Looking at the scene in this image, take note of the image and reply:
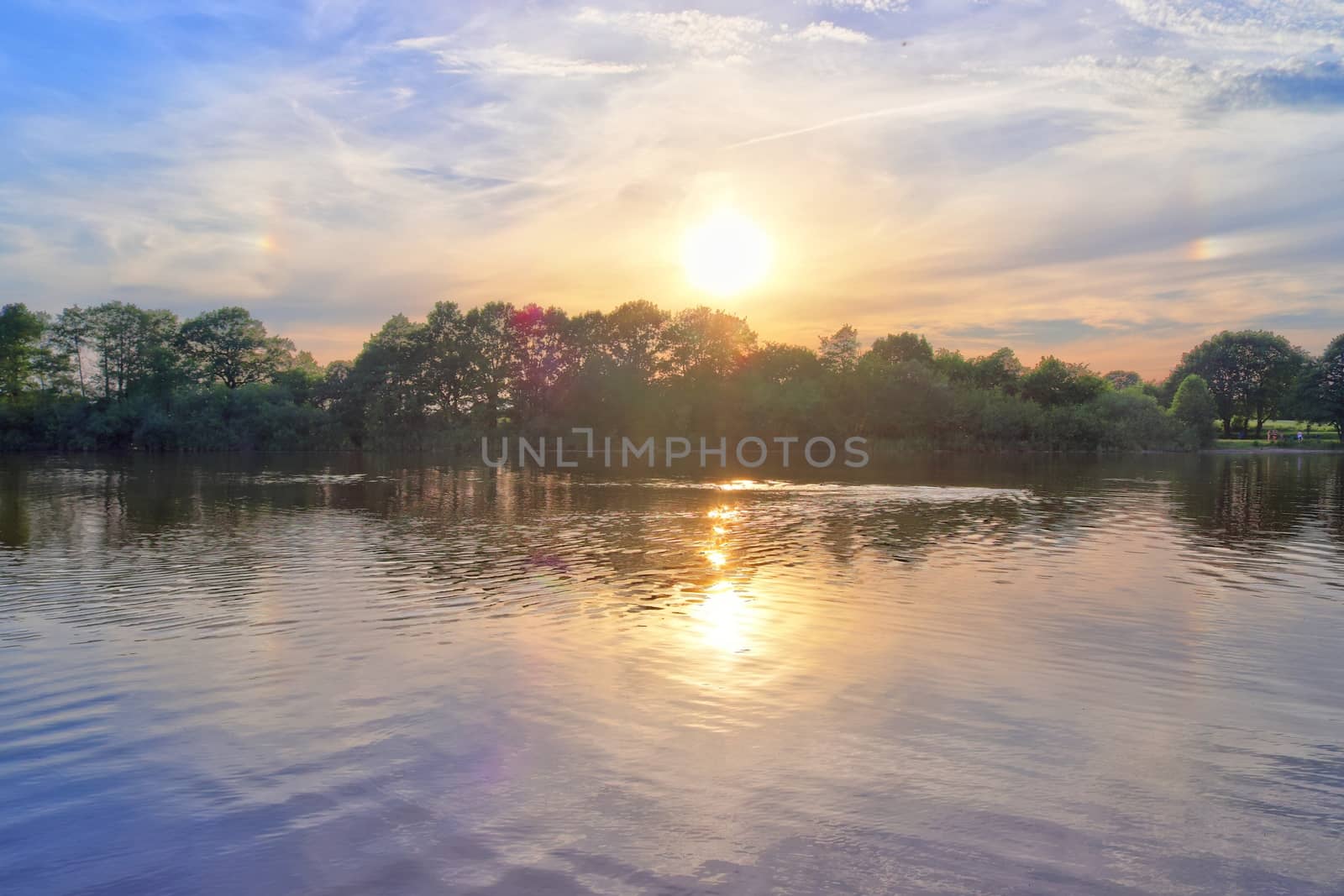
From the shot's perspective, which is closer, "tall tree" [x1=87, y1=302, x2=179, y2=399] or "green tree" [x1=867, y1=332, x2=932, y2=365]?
"tall tree" [x1=87, y1=302, x2=179, y2=399]

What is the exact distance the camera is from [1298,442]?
114m

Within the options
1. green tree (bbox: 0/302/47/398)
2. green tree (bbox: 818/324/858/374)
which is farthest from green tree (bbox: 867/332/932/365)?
green tree (bbox: 0/302/47/398)

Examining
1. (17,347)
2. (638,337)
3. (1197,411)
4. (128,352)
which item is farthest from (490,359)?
(1197,411)

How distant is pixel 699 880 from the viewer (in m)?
6.11

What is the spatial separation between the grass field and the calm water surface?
109 m

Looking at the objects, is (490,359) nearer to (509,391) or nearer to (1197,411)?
(509,391)

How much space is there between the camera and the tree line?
93250 mm

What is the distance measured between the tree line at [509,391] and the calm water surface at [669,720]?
77.1 metres

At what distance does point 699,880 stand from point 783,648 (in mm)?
6392

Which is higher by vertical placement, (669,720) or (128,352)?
(128,352)

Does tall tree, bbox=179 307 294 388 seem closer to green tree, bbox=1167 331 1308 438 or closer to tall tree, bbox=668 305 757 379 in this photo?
tall tree, bbox=668 305 757 379

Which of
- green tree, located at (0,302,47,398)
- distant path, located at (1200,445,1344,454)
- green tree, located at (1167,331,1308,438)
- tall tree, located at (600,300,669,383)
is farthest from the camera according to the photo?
green tree, located at (1167,331,1308,438)

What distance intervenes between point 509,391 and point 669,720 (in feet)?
311

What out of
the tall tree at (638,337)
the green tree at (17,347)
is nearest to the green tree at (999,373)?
the tall tree at (638,337)
